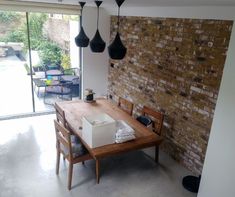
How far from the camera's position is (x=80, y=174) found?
3.44 metres

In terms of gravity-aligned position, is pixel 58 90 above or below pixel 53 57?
below

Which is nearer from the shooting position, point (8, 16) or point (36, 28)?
point (8, 16)

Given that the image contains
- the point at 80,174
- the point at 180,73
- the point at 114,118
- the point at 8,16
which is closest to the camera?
the point at 80,174

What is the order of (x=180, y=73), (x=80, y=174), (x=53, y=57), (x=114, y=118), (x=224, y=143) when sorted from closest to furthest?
(x=224, y=143) → (x=80, y=174) → (x=180, y=73) → (x=114, y=118) → (x=53, y=57)

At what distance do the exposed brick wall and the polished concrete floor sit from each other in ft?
1.61

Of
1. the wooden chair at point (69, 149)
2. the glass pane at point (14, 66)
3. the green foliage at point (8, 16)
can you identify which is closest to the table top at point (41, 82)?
the glass pane at point (14, 66)

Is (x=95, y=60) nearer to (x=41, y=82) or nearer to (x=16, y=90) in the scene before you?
(x=41, y=82)

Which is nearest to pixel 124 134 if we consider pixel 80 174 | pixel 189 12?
pixel 80 174

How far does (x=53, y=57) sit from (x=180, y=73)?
10.5 feet

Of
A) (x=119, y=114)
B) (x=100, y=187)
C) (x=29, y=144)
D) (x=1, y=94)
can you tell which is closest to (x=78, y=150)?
(x=100, y=187)

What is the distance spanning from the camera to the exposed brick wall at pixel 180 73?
307cm

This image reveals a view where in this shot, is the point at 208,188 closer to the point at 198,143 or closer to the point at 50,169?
the point at 198,143

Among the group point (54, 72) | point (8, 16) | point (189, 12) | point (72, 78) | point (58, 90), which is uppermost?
point (189, 12)

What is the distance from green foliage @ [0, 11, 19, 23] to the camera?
4568 mm
